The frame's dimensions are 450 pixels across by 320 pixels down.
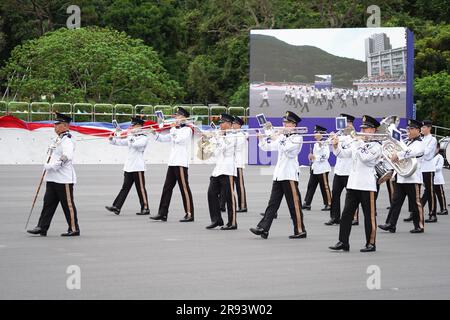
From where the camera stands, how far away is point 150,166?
33344 mm

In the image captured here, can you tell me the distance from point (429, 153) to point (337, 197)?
186 centimetres

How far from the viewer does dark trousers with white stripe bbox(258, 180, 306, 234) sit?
45.5 feet

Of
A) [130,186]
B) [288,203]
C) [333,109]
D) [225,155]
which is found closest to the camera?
[288,203]

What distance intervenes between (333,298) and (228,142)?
6.61 meters

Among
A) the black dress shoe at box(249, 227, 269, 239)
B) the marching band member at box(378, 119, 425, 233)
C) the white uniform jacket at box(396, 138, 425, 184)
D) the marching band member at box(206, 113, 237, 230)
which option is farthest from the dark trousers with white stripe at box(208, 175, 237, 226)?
the white uniform jacket at box(396, 138, 425, 184)

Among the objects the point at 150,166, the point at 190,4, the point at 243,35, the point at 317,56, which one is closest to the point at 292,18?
the point at 243,35

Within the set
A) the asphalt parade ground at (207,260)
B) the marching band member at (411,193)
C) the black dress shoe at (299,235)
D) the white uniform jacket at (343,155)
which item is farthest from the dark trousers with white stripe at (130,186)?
the marching band member at (411,193)

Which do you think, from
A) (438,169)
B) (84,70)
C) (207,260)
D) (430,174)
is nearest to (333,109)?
(84,70)

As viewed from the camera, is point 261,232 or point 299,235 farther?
point 299,235

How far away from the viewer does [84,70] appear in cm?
4294

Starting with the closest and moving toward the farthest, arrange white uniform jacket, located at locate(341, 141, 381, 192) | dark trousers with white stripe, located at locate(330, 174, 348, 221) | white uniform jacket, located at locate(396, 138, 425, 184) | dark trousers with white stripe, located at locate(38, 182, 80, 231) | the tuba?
white uniform jacket, located at locate(341, 141, 381, 192), dark trousers with white stripe, located at locate(38, 182, 80, 231), the tuba, white uniform jacket, located at locate(396, 138, 425, 184), dark trousers with white stripe, located at locate(330, 174, 348, 221)

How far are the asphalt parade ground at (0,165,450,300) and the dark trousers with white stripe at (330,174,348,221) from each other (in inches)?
15.5

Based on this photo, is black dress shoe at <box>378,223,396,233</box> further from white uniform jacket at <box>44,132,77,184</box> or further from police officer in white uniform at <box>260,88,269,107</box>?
police officer in white uniform at <box>260,88,269,107</box>

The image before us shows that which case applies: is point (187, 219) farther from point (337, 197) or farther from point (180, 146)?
point (337, 197)
